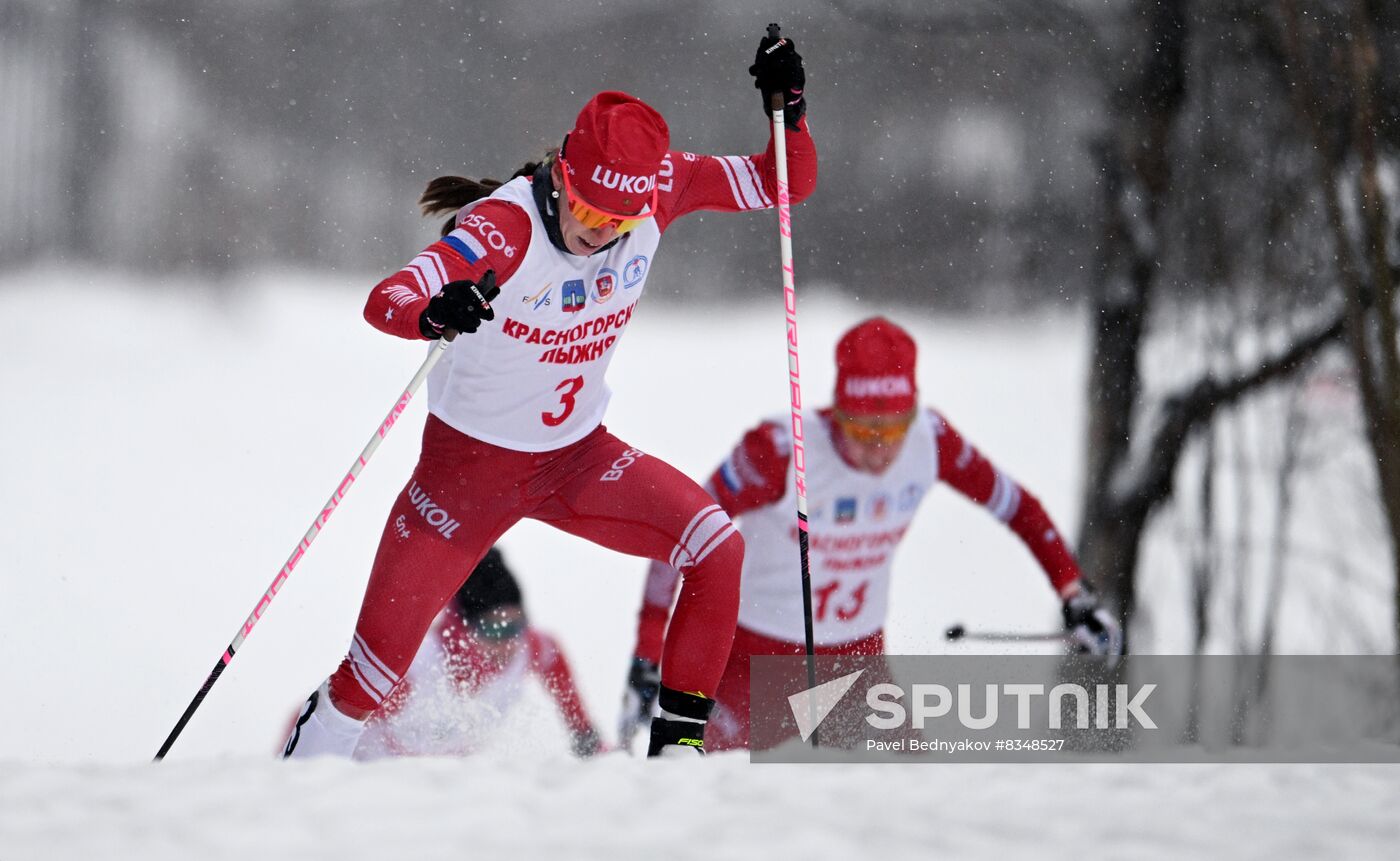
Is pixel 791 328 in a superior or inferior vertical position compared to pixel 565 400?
superior

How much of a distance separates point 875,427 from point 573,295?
4.18ft

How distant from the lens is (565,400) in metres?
3.10

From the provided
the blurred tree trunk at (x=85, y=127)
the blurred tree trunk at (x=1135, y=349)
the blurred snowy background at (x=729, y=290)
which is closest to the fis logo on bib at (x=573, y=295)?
the blurred snowy background at (x=729, y=290)

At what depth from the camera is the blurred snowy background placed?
657 centimetres

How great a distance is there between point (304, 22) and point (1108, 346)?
16.9ft

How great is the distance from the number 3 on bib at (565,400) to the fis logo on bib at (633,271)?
9.8 inches

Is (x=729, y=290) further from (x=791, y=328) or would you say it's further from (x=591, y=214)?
(x=591, y=214)

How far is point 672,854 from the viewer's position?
6.52 feet

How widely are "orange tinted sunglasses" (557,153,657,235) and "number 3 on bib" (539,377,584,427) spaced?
15.6 inches

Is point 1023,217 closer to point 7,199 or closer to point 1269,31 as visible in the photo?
point 1269,31

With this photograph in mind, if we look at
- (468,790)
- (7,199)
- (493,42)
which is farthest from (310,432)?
(468,790)

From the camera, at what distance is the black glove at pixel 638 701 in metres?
3.73

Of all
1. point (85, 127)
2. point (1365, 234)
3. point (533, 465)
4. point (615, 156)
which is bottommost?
point (533, 465)

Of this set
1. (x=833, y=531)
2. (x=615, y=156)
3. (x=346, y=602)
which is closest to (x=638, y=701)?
(x=833, y=531)
